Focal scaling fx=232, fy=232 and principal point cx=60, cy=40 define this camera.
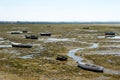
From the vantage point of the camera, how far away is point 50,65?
144 feet

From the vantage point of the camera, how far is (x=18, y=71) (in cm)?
3912

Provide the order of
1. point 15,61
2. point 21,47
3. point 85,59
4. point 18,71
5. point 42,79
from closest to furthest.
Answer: point 42,79 < point 18,71 < point 15,61 < point 85,59 < point 21,47

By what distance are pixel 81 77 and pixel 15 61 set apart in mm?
16926

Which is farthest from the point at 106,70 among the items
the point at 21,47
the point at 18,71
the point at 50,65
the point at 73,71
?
the point at 21,47

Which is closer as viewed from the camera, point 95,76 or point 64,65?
point 95,76

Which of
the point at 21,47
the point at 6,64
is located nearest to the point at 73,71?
the point at 6,64

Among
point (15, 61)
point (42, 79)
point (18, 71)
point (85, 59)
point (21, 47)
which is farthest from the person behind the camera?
point (21, 47)

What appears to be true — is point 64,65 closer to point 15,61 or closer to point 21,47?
point 15,61

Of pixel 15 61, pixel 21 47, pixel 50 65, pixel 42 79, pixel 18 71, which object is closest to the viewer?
pixel 42 79

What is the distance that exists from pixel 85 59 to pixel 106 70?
10587mm

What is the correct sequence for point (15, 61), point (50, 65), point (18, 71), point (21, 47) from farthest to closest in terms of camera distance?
point (21, 47), point (15, 61), point (50, 65), point (18, 71)

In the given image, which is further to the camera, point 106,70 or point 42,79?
point 106,70

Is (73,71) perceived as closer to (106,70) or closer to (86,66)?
(86,66)

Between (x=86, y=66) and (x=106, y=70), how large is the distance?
356 centimetres
